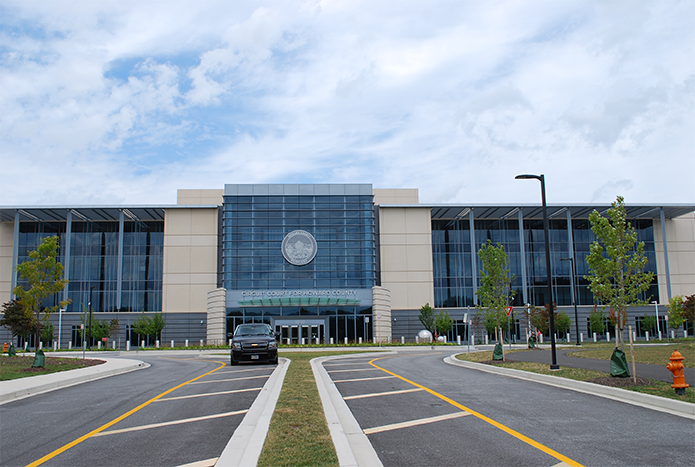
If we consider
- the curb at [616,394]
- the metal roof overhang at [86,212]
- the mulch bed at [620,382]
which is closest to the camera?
the curb at [616,394]

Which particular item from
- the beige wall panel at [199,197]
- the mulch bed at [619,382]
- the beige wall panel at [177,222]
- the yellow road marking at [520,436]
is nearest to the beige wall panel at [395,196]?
the beige wall panel at [199,197]

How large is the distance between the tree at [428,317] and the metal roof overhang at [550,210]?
1185cm

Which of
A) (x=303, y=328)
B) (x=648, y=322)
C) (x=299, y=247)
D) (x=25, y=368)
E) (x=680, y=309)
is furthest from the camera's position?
(x=648, y=322)

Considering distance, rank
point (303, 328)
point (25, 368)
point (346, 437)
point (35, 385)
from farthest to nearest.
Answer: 1. point (303, 328)
2. point (25, 368)
3. point (35, 385)
4. point (346, 437)

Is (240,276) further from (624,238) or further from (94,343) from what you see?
(624,238)

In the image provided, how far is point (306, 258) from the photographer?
189 feet

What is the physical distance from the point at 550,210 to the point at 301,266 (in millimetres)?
30219

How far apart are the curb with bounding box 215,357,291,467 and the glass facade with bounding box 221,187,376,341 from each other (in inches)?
1773

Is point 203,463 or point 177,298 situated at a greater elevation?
point 177,298

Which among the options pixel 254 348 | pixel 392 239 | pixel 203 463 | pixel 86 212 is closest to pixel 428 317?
pixel 392 239

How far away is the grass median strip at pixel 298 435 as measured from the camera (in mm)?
6003

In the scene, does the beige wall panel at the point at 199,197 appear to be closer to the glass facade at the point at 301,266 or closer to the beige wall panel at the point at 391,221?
the glass facade at the point at 301,266

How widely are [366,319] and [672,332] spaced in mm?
34210

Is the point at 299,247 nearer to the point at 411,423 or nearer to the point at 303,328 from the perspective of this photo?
the point at 303,328
